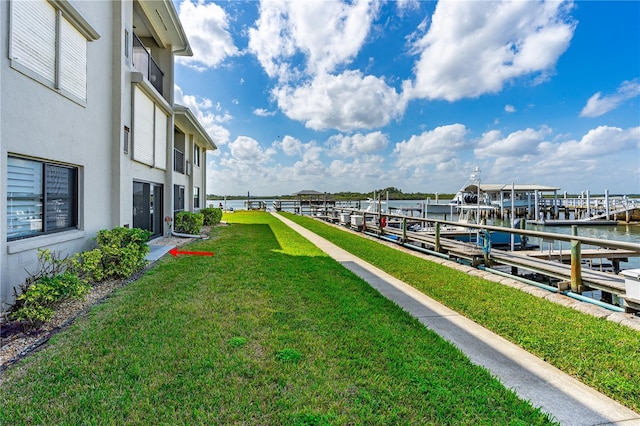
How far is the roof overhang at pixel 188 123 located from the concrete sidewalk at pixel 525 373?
11.3 metres

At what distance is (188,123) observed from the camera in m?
14.1

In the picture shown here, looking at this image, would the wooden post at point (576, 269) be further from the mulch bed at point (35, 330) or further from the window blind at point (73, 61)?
the window blind at point (73, 61)

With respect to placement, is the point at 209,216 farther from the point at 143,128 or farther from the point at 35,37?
the point at 35,37

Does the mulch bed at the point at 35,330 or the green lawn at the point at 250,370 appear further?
the mulch bed at the point at 35,330

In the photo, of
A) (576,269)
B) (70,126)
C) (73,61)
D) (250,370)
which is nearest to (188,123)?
(73,61)

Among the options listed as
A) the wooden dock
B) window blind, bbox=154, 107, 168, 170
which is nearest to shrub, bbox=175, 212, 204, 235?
window blind, bbox=154, 107, 168, 170

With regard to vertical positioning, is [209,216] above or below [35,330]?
above

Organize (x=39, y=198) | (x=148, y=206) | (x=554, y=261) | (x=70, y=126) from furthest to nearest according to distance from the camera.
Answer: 1. (x=148, y=206)
2. (x=554, y=261)
3. (x=70, y=126)
4. (x=39, y=198)

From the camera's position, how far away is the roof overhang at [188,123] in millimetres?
12341

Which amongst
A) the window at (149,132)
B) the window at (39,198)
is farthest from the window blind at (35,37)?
the window at (149,132)

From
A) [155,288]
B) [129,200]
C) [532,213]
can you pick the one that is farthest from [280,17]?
[532,213]

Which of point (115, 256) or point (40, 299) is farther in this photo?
point (115, 256)

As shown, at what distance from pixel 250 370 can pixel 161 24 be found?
1189 cm

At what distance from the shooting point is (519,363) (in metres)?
3.20
